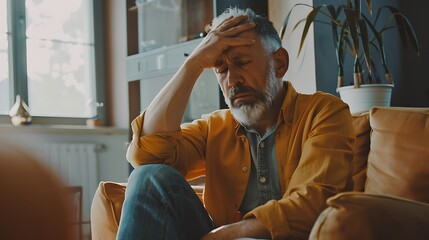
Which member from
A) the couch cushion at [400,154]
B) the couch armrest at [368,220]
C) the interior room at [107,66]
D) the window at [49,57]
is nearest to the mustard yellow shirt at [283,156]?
the couch cushion at [400,154]

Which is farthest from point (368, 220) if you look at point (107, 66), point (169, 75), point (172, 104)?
point (107, 66)

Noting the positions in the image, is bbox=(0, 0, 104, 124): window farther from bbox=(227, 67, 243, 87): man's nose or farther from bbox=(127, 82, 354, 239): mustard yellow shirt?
bbox=(227, 67, 243, 87): man's nose

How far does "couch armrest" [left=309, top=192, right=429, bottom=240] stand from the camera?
0.84m

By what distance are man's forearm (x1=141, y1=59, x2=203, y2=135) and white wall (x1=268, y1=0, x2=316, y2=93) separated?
111 cm

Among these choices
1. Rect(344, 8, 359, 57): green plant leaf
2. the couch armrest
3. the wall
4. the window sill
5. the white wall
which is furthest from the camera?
the window sill

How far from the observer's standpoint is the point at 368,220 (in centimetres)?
84

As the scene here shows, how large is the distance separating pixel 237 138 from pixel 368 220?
79cm

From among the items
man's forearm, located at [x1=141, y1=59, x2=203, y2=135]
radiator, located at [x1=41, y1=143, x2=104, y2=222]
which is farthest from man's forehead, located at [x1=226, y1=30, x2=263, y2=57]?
radiator, located at [x1=41, y1=143, x2=104, y2=222]

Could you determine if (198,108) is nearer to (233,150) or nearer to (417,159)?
(233,150)

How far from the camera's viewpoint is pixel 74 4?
389 centimetres

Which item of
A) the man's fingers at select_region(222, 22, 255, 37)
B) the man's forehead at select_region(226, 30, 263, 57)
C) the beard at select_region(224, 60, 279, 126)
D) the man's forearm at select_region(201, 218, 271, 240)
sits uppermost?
the man's fingers at select_region(222, 22, 255, 37)

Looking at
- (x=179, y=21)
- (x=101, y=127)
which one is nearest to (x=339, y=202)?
(x=179, y=21)

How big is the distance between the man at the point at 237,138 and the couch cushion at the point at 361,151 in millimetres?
163

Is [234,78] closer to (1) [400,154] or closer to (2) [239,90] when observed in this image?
(2) [239,90]
